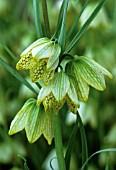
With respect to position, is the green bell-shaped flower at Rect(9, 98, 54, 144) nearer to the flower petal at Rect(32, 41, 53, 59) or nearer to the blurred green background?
the flower petal at Rect(32, 41, 53, 59)

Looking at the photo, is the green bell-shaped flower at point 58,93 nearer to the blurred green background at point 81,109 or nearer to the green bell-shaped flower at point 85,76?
the green bell-shaped flower at point 85,76

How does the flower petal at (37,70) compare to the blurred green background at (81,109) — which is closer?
the flower petal at (37,70)

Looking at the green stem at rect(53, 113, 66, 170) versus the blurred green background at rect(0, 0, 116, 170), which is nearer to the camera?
the green stem at rect(53, 113, 66, 170)

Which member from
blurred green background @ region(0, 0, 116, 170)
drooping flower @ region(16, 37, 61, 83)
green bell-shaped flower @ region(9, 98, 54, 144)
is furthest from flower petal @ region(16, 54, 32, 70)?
blurred green background @ region(0, 0, 116, 170)

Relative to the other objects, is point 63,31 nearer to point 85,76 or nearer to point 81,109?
point 85,76

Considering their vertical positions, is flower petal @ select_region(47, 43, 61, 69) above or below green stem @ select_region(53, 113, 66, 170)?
above

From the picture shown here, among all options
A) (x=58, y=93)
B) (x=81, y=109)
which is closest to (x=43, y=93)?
(x=58, y=93)

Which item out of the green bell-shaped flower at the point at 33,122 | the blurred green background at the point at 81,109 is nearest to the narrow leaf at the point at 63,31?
the green bell-shaped flower at the point at 33,122
